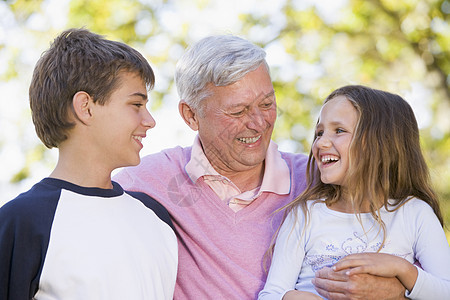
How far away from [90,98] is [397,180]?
1.06 meters

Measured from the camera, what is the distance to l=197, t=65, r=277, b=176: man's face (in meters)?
2.28

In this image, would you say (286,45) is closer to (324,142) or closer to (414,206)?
(324,142)

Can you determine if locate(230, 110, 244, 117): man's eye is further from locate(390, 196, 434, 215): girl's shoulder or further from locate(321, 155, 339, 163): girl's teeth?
locate(390, 196, 434, 215): girl's shoulder

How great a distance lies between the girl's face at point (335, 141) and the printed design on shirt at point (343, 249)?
20 cm

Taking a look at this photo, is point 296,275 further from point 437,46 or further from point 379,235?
point 437,46

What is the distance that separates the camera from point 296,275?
195 cm

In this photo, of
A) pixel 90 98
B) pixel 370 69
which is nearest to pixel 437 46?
pixel 370 69

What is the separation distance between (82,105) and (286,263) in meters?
0.84

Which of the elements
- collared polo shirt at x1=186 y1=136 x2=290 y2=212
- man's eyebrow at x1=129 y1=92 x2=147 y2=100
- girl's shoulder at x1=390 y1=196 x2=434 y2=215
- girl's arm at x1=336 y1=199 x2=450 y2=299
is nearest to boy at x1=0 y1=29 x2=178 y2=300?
man's eyebrow at x1=129 y1=92 x2=147 y2=100

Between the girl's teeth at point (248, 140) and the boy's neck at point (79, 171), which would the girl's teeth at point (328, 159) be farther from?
the boy's neck at point (79, 171)

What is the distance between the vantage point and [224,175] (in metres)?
2.37

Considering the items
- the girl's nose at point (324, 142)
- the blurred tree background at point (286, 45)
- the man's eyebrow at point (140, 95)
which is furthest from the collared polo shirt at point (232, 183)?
the blurred tree background at point (286, 45)

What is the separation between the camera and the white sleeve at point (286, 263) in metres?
1.94

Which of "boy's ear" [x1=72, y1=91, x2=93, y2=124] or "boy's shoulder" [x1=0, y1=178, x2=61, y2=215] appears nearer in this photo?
"boy's shoulder" [x1=0, y1=178, x2=61, y2=215]
